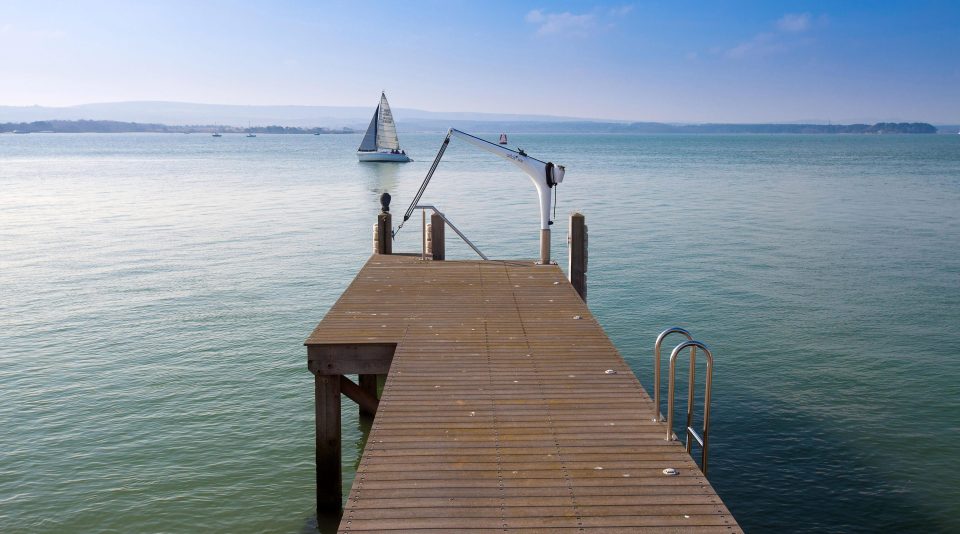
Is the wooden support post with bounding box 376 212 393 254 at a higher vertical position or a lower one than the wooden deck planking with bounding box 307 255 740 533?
higher

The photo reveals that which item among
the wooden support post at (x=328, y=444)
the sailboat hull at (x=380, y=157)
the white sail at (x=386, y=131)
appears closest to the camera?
the wooden support post at (x=328, y=444)

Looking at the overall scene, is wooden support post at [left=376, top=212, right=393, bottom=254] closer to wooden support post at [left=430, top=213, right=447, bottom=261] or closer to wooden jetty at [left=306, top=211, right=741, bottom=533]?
wooden support post at [left=430, top=213, right=447, bottom=261]

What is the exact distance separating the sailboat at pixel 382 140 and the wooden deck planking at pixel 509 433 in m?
89.2

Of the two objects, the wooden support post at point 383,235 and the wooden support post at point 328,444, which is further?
the wooden support post at point 383,235

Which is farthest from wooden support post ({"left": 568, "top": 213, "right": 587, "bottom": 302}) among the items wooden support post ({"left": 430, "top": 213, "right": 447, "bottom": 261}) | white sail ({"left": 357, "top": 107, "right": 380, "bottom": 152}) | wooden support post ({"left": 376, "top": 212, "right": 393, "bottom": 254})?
white sail ({"left": 357, "top": 107, "right": 380, "bottom": 152})

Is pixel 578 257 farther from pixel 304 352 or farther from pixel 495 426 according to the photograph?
pixel 495 426

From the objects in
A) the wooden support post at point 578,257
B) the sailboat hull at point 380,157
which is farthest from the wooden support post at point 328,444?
the sailboat hull at point 380,157

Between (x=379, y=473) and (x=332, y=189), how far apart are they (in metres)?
58.1

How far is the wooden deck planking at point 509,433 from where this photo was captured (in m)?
6.72

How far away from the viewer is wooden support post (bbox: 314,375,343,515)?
34.9 feet

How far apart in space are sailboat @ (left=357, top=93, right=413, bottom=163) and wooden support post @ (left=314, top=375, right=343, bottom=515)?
300 ft

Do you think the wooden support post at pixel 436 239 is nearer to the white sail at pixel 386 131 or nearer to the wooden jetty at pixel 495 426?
the wooden jetty at pixel 495 426

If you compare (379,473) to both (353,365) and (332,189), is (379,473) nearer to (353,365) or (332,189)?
(353,365)

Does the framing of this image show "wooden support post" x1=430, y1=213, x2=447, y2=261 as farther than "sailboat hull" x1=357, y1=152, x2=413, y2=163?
No
